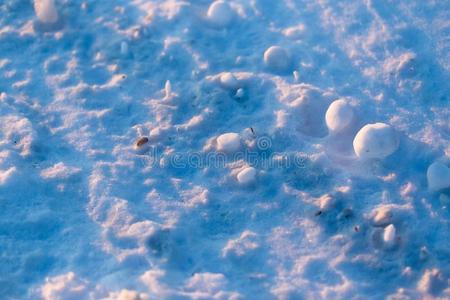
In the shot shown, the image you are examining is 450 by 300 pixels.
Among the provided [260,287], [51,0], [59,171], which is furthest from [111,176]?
[51,0]

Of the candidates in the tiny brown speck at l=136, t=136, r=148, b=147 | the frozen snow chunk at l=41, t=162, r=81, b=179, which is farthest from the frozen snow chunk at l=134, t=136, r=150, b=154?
the frozen snow chunk at l=41, t=162, r=81, b=179

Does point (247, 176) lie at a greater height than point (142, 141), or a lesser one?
lesser

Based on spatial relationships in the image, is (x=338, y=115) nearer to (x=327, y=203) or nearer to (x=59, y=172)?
(x=327, y=203)

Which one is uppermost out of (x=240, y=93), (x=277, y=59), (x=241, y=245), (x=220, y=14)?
(x=220, y=14)

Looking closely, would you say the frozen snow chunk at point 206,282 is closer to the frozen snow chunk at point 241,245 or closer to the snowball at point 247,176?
the frozen snow chunk at point 241,245

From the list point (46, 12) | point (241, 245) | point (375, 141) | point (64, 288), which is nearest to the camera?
point (64, 288)

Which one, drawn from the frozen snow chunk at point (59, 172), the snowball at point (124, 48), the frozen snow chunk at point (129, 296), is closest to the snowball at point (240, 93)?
the snowball at point (124, 48)

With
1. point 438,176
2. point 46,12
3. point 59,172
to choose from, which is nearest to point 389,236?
point 438,176
